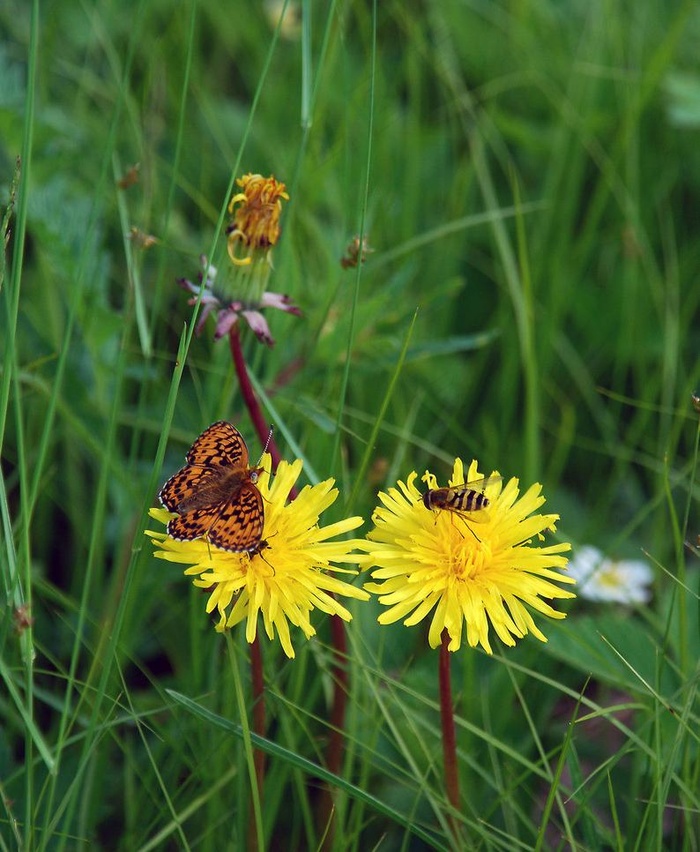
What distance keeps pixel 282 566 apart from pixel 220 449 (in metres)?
0.16

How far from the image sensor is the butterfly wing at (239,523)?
991mm

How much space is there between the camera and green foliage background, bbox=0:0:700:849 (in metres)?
1.26

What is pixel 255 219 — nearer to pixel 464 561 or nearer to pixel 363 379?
pixel 464 561

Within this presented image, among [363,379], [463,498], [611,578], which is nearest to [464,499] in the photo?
[463,498]

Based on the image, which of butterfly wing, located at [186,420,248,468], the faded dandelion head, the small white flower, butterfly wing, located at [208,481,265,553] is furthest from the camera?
the small white flower

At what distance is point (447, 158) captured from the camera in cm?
251

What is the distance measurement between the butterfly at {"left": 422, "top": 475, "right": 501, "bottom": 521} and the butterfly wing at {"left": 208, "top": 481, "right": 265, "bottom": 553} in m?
0.19

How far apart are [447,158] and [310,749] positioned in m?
1.60

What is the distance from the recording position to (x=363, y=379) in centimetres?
194

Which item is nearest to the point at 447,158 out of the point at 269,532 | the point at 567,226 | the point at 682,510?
the point at 567,226

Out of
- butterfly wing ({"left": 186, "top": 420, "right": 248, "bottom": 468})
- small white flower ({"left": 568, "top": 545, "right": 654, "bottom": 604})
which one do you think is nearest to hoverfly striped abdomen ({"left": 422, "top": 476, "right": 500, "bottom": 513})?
butterfly wing ({"left": 186, "top": 420, "right": 248, "bottom": 468})

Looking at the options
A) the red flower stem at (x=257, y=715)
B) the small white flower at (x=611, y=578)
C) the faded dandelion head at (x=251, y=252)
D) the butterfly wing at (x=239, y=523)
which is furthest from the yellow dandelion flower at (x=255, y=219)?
the small white flower at (x=611, y=578)

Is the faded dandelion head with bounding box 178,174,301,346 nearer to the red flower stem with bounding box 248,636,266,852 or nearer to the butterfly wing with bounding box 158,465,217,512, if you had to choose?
the butterfly wing with bounding box 158,465,217,512

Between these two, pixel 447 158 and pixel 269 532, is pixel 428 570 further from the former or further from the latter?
pixel 447 158
